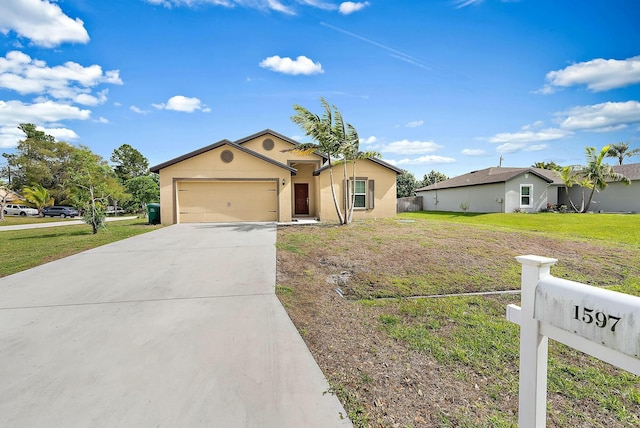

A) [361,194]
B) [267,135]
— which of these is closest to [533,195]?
[361,194]

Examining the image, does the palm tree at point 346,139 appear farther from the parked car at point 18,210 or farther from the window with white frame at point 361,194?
the parked car at point 18,210

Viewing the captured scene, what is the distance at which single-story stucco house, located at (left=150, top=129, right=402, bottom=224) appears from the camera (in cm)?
1508

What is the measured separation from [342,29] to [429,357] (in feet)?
38.2

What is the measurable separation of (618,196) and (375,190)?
18718 millimetres

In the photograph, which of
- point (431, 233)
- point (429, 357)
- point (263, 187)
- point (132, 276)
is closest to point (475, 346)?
point (429, 357)

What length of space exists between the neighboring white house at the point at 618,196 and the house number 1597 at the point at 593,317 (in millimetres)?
27588

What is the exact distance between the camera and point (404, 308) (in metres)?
4.52

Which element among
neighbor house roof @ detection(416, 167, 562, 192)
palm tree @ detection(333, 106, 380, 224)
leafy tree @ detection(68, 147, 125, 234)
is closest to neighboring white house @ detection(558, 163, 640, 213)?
neighbor house roof @ detection(416, 167, 562, 192)

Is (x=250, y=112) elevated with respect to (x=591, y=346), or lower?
elevated

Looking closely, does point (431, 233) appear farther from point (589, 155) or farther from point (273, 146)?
point (589, 155)

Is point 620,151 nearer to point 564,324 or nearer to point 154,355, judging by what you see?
point 564,324

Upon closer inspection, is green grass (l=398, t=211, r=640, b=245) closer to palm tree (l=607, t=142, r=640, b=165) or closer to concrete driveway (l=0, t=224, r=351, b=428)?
concrete driveway (l=0, t=224, r=351, b=428)

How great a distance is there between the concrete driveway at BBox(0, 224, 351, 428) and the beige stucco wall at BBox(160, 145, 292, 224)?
944 cm

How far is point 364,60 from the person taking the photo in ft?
40.7
